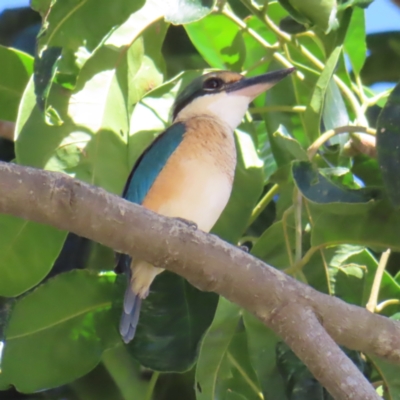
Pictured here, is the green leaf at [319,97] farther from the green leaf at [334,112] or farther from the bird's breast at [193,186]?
the bird's breast at [193,186]

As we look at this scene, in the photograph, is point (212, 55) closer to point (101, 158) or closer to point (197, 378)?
point (101, 158)

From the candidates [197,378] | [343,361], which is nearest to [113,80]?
[197,378]

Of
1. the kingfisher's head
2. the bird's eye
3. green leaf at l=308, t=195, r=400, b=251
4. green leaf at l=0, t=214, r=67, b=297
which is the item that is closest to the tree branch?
green leaf at l=308, t=195, r=400, b=251

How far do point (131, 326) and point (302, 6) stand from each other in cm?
90

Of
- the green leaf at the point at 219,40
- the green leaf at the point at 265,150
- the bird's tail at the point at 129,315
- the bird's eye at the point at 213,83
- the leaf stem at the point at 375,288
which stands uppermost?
the green leaf at the point at 219,40

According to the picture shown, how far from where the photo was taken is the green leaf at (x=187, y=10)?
1.80m

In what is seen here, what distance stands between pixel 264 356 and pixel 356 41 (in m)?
1.12

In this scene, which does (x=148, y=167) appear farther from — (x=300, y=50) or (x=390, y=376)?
(x=390, y=376)

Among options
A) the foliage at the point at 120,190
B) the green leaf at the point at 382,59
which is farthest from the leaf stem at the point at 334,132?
the green leaf at the point at 382,59

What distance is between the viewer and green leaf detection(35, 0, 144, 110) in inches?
77.0

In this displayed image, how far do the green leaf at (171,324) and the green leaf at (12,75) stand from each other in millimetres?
674

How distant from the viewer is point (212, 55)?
2.45 m

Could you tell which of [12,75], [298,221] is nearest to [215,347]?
[298,221]

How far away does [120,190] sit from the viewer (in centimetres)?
208
